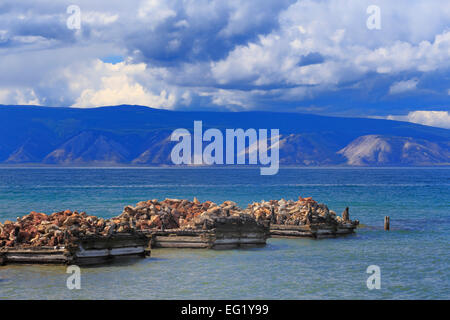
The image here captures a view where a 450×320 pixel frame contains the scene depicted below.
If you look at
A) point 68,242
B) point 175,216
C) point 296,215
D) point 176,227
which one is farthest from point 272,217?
point 68,242

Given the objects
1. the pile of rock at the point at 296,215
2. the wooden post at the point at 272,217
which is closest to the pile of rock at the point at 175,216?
the pile of rock at the point at 296,215

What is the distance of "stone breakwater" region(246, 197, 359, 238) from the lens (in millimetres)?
43156

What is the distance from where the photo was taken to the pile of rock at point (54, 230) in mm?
30047

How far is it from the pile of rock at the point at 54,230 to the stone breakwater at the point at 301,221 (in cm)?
1260

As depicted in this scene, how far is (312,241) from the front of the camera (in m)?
41.4

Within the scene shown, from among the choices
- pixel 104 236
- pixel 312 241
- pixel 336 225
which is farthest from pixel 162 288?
pixel 336 225

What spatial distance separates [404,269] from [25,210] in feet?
161

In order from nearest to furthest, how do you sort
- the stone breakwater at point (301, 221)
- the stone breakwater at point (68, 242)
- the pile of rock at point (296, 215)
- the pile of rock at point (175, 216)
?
the stone breakwater at point (68, 242)
the pile of rock at point (175, 216)
the stone breakwater at point (301, 221)
the pile of rock at point (296, 215)

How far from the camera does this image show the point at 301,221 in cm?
4509

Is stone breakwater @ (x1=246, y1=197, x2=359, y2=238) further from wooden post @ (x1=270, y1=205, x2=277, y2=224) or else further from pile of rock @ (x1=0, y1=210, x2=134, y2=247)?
pile of rock @ (x1=0, y1=210, x2=134, y2=247)

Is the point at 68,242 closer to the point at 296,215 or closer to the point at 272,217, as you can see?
the point at 272,217

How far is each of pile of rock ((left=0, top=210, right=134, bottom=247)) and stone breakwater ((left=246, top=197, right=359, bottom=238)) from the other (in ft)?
41.3

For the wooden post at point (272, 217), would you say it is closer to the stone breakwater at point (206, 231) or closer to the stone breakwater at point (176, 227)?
the stone breakwater at point (176, 227)
